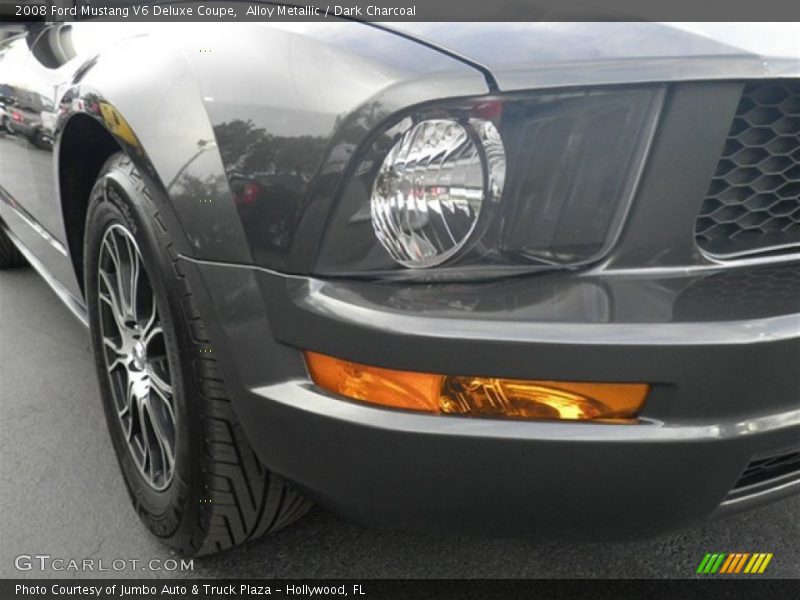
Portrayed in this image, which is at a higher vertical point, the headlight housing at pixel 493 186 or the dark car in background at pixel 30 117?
the headlight housing at pixel 493 186

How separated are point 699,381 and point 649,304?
0.14 meters

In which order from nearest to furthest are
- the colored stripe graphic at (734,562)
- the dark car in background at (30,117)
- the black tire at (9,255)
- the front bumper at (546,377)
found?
the front bumper at (546,377)
the colored stripe graphic at (734,562)
the dark car in background at (30,117)
the black tire at (9,255)

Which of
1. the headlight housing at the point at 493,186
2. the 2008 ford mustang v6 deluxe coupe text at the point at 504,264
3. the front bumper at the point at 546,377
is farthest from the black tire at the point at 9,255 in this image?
the headlight housing at the point at 493,186

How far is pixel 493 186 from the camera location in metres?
1.29

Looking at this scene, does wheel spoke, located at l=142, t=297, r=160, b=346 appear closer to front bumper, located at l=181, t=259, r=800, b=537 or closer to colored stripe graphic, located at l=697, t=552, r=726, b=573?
front bumper, located at l=181, t=259, r=800, b=537

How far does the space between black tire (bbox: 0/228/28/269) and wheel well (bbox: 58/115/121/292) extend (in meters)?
2.07

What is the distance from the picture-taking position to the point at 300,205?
1330 mm

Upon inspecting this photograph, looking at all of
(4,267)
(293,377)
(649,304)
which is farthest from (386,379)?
(4,267)

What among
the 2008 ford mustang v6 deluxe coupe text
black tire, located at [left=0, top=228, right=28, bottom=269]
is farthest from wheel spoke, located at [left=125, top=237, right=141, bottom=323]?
black tire, located at [left=0, top=228, right=28, bottom=269]

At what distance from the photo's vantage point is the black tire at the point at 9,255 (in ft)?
13.6

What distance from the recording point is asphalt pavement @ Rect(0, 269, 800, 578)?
1.91 meters

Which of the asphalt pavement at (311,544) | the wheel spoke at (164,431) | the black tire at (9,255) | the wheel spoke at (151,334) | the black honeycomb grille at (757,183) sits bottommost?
the black tire at (9,255)

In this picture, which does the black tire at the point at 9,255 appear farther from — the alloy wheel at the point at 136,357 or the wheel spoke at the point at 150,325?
the wheel spoke at the point at 150,325

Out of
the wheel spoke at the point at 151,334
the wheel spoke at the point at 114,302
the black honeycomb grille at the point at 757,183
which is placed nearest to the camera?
the black honeycomb grille at the point at 757,183
